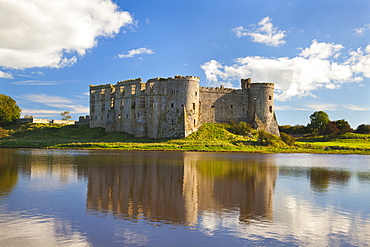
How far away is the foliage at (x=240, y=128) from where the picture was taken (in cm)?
6050

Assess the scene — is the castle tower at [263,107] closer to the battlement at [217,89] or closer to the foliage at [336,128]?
the battlement at [217,89]

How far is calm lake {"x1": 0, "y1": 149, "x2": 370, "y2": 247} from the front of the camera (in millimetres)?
9547

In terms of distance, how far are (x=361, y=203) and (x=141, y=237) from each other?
1097cm

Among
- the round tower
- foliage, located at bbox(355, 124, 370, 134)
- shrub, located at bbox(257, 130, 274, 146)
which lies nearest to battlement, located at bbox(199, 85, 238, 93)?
the round tower

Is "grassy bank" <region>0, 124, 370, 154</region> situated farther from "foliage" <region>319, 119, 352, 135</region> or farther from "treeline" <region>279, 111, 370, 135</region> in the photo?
"treeline" <region>279, 111, 370, 135</region>

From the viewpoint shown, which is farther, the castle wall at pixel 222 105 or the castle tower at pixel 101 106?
the castle tower at pixel 101 106

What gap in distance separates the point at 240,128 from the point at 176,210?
49539 mm

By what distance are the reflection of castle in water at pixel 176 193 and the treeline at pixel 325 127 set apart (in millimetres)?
60936

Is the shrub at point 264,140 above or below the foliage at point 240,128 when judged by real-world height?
below

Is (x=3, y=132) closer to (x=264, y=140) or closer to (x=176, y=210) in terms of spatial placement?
(x=264, y=140)

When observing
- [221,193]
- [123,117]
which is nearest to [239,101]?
[123,117]

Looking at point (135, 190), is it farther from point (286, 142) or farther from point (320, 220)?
point (286, 142)

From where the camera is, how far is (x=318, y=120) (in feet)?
275

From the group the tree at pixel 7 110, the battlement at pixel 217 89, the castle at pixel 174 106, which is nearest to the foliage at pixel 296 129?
the castle at pixel 174 106
